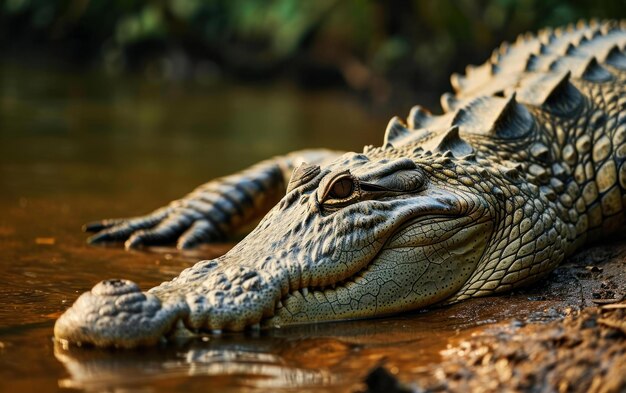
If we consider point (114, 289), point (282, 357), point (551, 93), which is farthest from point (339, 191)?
point (551, 93)

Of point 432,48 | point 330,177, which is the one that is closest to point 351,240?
point 330,177

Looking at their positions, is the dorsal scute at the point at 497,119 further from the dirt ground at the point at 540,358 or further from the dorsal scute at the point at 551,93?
the dirt ground at the point at 540,358

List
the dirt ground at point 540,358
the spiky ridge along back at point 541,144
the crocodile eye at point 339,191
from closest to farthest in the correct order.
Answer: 1. the dirt ground at point 540,358
2. the crocodile eye at point 339,191
3. the spiky ridge along back at point 541,144

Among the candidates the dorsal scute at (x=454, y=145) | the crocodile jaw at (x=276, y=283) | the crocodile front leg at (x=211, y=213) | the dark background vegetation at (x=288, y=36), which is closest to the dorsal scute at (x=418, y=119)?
the dorsal scute at (x=454, y=145)

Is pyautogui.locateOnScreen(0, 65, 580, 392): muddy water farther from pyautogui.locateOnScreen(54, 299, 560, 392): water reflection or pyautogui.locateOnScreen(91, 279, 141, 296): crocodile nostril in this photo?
pyautogui.locateOnScreen(91, 279, 141, 296): crocodile nostril

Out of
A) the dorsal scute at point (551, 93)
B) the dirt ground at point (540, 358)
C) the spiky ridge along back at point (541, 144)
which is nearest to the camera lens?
the dirt ground at point (540, 358)

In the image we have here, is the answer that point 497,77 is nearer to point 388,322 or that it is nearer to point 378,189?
point 378,189

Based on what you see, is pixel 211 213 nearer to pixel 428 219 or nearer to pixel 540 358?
pixel 428 219

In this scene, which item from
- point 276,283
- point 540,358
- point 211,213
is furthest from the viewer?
point 211,213
